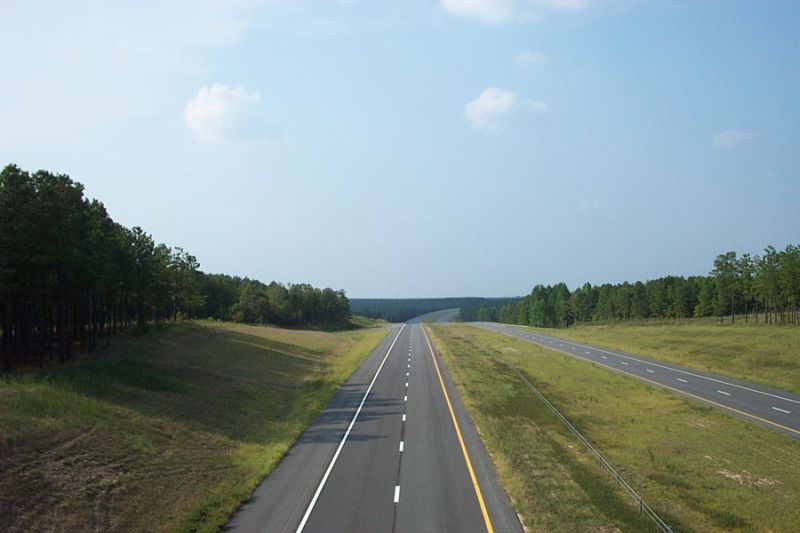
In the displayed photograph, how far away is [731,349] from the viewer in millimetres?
67250

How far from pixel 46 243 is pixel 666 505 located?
116ft

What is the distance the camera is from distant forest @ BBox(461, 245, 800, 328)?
→ 298 feet

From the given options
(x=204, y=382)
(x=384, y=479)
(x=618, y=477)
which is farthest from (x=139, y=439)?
(x=618, y=477)

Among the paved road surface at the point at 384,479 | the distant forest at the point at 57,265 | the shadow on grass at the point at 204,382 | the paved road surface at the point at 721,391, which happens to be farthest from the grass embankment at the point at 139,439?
the paved road surface at the point at 721,391

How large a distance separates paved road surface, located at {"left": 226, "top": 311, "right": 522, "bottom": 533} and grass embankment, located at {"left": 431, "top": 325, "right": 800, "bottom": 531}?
4.11ft

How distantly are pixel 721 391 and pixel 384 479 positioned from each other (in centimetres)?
3210

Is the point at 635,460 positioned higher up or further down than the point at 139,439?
further down

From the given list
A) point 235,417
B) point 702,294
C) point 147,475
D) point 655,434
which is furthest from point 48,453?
point 702,294

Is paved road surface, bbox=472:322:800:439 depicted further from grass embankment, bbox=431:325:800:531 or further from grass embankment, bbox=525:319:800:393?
grass embankment, bbox=525:319:800:393

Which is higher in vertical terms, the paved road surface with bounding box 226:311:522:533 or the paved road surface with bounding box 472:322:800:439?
the paved road surface with bounding box 226:311:522:533

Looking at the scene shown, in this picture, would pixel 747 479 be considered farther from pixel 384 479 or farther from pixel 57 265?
pixel 57 265

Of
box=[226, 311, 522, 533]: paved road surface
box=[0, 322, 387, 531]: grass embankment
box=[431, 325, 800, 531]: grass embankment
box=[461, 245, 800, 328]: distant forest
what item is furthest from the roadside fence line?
box=[461, 245, 800, 328]: distant forest

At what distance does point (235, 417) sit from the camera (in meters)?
34.0

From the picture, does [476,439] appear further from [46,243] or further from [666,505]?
[46,243]
